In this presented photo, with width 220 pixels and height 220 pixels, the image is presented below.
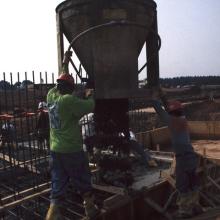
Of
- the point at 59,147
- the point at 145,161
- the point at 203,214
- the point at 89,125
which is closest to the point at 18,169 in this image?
the point at 89,125

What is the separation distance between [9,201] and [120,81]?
8.04ft

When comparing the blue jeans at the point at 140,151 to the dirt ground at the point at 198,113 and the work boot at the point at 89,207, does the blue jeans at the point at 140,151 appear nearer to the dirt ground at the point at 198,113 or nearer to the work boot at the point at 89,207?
the work boot at the point at 89,207

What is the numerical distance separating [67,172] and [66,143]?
40 cm

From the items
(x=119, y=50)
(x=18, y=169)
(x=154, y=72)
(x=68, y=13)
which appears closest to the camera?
(x=119, y=50)

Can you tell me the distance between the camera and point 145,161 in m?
7.11

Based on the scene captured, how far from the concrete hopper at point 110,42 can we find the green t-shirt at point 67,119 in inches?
33.4

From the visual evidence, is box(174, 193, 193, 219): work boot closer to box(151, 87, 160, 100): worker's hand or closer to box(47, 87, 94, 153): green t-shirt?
box(151, 87, 160, 100): worker's hand

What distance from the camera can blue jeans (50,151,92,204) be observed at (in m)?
4.40

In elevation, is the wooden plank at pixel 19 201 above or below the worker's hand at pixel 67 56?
below

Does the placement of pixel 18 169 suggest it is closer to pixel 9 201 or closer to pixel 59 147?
pixel 9 201

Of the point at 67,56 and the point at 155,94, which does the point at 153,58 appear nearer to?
the point at 155,94

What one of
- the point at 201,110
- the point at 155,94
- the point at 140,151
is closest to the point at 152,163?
the point at 140,151

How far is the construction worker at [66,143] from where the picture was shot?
4289 mm

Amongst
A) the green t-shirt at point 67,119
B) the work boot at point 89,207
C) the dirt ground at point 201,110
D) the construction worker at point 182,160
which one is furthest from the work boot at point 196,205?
the dirt ground at point 201,110
